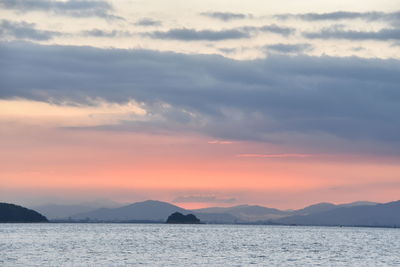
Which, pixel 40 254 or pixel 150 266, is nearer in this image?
pixel 150 266

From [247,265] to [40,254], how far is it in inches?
1668

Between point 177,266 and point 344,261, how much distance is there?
36100mm

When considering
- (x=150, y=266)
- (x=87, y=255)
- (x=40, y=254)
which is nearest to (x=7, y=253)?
(x=40, y=254)

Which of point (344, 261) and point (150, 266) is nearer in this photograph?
point (150, 266)

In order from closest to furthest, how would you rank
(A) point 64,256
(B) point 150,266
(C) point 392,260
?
(B) point 150,266
(A) point 64,256
(C) point 392,260

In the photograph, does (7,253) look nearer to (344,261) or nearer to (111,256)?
(111,256)

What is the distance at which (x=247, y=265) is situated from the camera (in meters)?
121

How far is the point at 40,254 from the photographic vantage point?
139375 millimetres

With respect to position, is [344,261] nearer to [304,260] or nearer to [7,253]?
[304,260]

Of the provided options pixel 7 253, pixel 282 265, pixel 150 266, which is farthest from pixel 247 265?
pixel 7 253

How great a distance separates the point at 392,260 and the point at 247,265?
38.8m

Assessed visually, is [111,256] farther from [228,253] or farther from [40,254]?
[228,253]

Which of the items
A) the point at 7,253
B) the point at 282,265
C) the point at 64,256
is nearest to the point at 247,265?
the point at 282,265

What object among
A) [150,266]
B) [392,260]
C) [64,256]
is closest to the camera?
[150,266]
